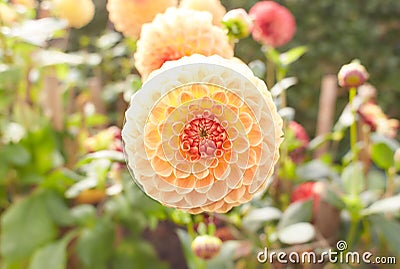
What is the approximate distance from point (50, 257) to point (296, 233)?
428mm

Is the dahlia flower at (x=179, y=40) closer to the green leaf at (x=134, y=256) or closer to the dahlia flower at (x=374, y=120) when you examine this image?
the dahlia flower at (x=374, y=120)

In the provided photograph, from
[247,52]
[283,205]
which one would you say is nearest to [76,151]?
[283,205]

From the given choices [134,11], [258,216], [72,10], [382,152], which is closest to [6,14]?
[72,10]

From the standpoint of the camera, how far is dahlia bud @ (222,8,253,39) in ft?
1.45

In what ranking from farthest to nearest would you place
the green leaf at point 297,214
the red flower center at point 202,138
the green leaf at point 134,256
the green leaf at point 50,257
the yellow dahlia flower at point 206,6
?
the green leaf at point 134,256 < the green leaf at point 50,257 < the green leaf at point 297,214 < the yellow dahlia flower at point 206,6 < the red flower center at point 202,138

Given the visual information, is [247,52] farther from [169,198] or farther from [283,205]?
[169,198]

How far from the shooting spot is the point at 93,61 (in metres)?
1.31

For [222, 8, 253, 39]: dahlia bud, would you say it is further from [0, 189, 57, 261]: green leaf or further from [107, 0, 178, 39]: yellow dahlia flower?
[0, 189, 57, 261]: green leaf

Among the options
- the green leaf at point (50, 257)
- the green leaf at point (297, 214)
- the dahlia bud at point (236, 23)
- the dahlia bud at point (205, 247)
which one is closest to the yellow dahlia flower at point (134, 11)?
the dahlia bud at point (236, 23)

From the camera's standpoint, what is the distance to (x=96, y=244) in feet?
3.30

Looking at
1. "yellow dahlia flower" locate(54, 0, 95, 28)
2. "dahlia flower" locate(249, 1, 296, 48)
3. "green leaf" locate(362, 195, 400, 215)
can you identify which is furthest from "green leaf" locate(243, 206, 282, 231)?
"yellow dahlia flower" locate(54, 0, 95, 28)

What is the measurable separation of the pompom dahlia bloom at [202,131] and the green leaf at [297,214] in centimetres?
53

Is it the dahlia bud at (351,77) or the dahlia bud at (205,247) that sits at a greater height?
the dahlia bud at (351,77)

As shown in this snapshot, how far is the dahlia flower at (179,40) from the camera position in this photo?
40 cm
